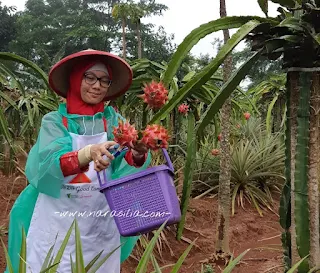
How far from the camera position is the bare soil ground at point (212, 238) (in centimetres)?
307

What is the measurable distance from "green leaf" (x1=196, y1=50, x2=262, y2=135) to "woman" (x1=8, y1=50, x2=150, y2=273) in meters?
0.31

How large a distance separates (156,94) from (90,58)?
481 millimetres

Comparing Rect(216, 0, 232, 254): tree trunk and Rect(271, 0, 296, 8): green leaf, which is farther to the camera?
Rect(216, 0, 232, 254): tree trunk

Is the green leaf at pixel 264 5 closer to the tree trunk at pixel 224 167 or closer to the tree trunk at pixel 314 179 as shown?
the tree trunk at pixel 314 179

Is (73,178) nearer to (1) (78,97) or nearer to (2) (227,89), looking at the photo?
(1) (78,97)

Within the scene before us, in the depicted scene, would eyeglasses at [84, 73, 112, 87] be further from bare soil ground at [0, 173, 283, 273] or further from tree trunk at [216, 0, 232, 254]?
bare soil ground at [0, 173, 283, 273]

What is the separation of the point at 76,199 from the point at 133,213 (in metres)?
0.34

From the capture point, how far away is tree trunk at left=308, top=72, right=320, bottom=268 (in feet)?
5.27

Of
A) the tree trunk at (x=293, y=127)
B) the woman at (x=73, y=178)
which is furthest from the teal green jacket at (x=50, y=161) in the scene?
the tree trunk at (x=293, y=127)

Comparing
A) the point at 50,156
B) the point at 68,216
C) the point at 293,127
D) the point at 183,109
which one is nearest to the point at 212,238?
the point at 183,109

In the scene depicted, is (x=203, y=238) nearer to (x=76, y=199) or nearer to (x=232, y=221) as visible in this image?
(x=232, y=221)

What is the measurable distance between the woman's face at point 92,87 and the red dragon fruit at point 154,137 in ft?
1.53

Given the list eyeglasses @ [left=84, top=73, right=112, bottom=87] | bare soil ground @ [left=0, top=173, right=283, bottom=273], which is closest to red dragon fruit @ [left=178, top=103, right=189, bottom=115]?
bare soil ground @ [left=0, top=173, right=283, bottom=273]

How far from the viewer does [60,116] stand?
182 cm
